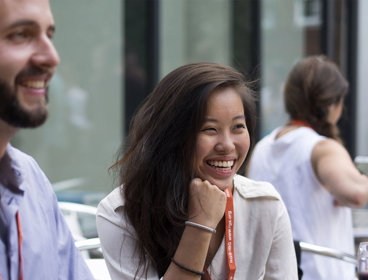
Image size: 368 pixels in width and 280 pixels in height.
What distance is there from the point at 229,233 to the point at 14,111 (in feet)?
3.72

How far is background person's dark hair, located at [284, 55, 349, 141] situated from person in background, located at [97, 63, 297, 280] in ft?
3.73

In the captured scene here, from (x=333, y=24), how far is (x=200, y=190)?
7.19 metres

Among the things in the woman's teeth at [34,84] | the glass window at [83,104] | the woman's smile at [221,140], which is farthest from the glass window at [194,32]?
the woman's teeth at [34,84]

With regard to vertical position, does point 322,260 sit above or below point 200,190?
below

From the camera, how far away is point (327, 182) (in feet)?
10.6

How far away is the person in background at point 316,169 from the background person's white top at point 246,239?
0.84 metres

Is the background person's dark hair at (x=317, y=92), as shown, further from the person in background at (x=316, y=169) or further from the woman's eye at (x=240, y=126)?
the woman's eye at (x=240, y=126)

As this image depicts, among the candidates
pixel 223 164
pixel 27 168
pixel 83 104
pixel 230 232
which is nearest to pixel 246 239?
pixel 230 232

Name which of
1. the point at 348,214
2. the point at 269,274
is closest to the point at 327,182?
the point at 348,214

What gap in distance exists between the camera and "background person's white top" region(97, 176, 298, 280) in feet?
7.66

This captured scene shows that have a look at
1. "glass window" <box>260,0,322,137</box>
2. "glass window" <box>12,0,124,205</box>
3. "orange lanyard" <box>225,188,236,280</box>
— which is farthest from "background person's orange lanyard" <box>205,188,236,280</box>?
"glass window" <box>260,0,322,137</box>

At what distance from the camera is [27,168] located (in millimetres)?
1743

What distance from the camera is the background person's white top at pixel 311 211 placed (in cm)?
333

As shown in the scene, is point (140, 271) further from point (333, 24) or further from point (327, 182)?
point (333, 24)
